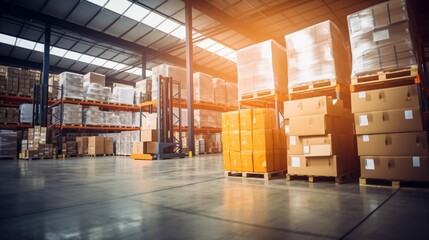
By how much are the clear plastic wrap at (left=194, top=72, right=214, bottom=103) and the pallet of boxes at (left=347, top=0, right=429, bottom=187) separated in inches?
319

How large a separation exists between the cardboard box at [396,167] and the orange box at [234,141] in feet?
6.23

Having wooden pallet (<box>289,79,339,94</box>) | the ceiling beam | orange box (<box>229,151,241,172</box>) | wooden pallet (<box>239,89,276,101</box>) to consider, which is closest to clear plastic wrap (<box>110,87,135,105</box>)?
the ceiling beam

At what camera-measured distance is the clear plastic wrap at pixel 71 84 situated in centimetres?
1136

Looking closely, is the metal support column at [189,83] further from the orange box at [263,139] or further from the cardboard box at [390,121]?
the cardboard box at [390,121]

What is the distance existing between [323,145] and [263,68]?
2517 millimetres

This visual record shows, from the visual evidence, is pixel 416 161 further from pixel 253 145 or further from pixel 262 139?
pixel 253 145

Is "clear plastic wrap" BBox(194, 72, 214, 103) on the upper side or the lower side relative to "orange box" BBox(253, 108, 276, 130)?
upper

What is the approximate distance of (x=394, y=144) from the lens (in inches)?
124

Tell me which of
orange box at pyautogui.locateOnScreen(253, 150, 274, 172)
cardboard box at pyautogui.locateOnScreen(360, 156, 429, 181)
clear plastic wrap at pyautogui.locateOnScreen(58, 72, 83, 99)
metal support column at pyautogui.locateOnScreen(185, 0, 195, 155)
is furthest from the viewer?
clear plastic wrap at pyautogui.locateOnScreen(58, 72, 83, 99)

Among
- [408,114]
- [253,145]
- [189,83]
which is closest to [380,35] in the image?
[408,114]

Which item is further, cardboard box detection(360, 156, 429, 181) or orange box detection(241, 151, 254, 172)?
orange box detection(241, 151, 254, 172)

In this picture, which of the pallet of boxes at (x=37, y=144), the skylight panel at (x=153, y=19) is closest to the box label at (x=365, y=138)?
the skylight panel at (x=153, y=19)

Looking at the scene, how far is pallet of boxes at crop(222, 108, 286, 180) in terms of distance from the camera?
4.16m

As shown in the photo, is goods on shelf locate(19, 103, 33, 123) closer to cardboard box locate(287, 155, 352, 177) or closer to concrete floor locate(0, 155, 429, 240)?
concrete floor locate(0, 155, 429, 240)
